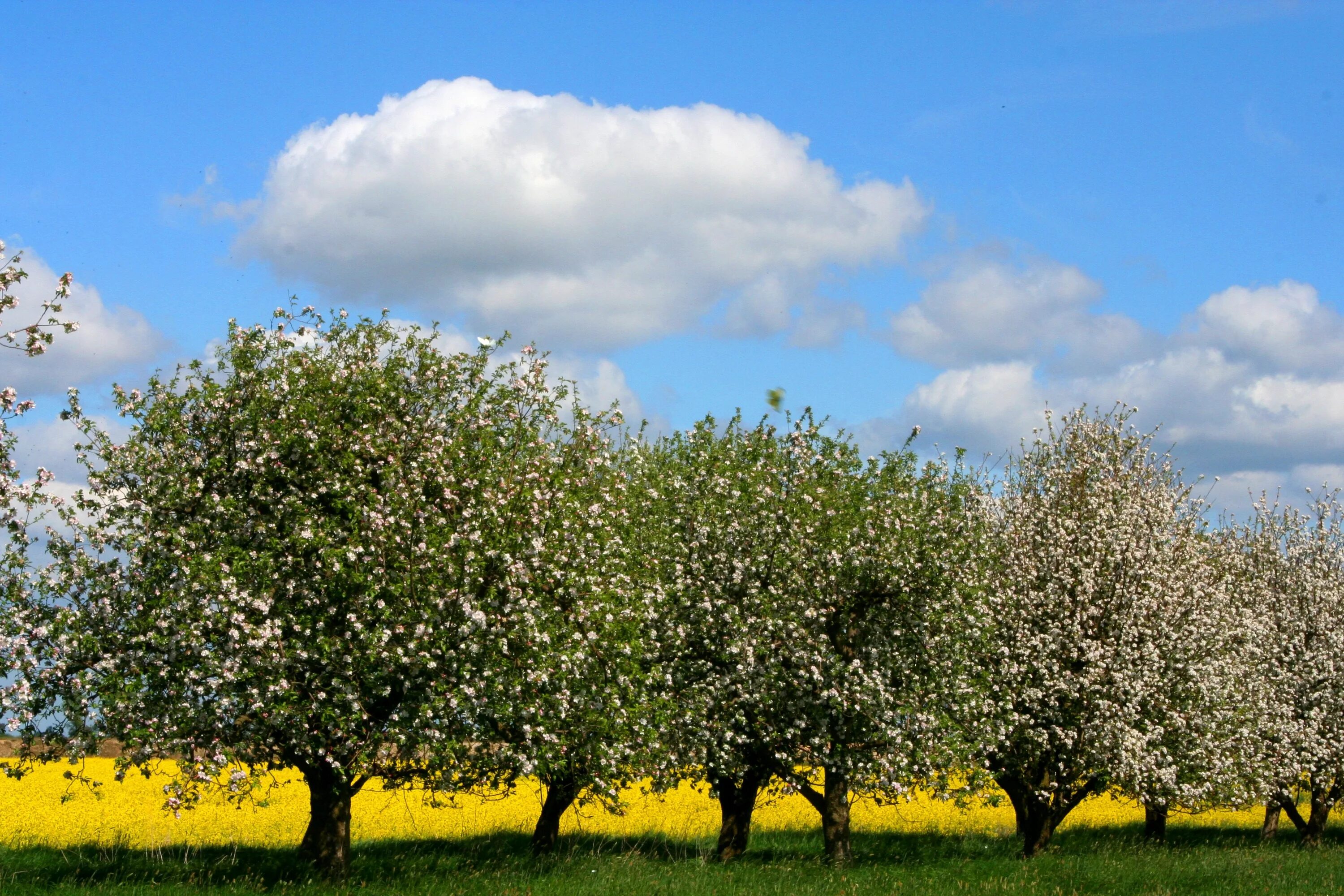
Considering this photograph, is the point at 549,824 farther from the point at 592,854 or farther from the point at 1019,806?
the point at 1019,806

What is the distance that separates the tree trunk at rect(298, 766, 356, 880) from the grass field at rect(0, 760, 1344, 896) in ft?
1.61

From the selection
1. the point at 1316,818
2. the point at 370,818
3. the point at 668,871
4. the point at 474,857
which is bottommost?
the point at 1316,818

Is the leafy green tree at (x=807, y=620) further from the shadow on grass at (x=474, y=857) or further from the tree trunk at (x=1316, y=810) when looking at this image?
the tree trunk at (x=1316, y=810)

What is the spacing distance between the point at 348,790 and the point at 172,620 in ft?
15.1

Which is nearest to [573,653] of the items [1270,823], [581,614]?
[581,614]

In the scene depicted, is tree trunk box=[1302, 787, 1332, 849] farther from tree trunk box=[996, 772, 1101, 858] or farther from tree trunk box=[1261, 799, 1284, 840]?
tree trunk box=[996, 772, 1101, 858]

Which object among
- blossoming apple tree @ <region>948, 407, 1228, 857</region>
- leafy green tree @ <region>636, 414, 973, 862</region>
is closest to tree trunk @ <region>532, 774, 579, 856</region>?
leafy green tree @ <region>636, 414, 973, 862</region>

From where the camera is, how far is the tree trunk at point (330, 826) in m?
20.8

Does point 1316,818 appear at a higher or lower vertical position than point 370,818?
lower

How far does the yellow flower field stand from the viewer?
29.1m

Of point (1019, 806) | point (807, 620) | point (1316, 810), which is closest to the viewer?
point (807, 620)

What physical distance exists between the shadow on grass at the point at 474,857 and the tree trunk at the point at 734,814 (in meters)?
0.44

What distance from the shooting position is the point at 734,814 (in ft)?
93.0

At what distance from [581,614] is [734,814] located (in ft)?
34.4
